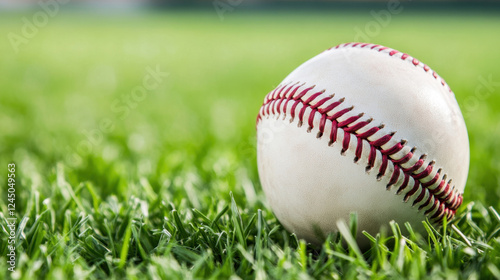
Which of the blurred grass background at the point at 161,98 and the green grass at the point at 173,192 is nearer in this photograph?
the green grass at the point at 173,192

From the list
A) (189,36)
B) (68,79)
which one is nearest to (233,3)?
(189,36)

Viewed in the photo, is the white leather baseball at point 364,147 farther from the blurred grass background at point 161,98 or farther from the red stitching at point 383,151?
the blurred grass background at point 161,98

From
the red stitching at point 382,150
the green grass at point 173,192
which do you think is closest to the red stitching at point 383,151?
the red stitching at point 382,150

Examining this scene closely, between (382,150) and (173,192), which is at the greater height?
(382,150)

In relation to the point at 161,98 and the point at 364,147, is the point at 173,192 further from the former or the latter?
the point at 161,98

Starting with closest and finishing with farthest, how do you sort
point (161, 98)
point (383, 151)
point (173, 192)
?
point (383, 151)
point (173, 192)
point (161, 98)

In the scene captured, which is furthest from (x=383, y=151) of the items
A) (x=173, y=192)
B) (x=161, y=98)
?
(x=161, y=98)

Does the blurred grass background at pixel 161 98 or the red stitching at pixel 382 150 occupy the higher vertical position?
the red stitching at pixel 382 150
